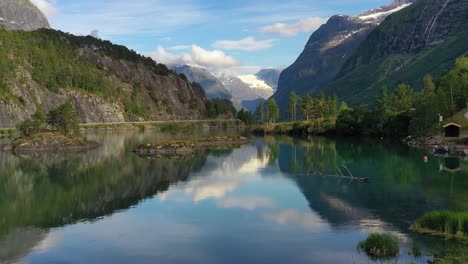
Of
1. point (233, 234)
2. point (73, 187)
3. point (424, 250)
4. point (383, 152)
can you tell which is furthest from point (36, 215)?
point (383, 152)

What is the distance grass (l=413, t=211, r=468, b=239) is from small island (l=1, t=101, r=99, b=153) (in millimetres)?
107237

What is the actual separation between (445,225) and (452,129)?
3920 inches

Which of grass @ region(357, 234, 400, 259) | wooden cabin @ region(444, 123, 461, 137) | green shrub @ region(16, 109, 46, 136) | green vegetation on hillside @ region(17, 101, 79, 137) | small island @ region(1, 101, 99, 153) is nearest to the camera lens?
grass @ region(357, 234, 400, 259)

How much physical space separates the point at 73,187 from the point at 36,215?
1935 cm

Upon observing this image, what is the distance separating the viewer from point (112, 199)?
66.5 m

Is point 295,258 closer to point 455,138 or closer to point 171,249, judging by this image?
point 171,249

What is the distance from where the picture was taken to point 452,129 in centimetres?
13412

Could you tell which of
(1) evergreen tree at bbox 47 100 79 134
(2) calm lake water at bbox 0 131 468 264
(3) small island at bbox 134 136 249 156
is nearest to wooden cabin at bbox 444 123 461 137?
(2) calm lake water at bbox 0 131 468 264

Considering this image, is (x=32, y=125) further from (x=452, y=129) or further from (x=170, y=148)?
(x=452, y=129)

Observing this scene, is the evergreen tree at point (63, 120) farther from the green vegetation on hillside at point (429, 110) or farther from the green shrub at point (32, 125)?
the green vegetation on hillside at point (429, 110)

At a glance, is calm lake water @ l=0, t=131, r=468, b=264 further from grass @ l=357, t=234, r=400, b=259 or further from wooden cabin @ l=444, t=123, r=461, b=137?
wooden cabin @ l=444, t=123, r=461, b=137

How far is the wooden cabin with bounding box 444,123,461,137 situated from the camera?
132975 mm

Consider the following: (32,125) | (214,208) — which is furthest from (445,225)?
(32,125)

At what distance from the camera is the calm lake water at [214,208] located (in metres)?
41.2
